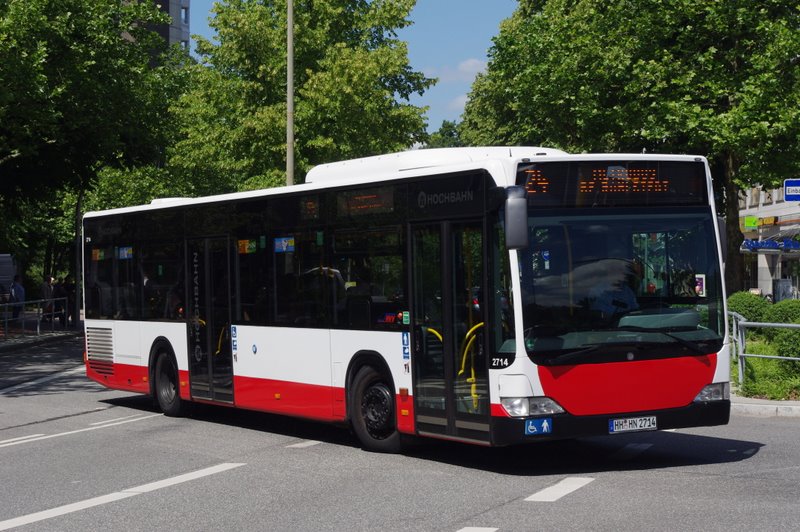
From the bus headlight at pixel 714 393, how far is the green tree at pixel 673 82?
764 inches

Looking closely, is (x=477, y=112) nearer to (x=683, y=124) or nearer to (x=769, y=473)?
(x=683, y=124)

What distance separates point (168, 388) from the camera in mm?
16859

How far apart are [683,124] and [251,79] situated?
535 inches

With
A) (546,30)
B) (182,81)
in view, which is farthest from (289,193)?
(182,81)

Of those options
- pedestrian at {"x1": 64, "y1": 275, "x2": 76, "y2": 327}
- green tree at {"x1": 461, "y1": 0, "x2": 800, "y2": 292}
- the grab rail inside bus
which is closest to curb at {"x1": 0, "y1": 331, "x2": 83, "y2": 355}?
pedestrian at {"x1": 64, "y1": 275, "x2": 76, "y2": 327}

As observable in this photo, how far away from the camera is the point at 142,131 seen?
38.7 m

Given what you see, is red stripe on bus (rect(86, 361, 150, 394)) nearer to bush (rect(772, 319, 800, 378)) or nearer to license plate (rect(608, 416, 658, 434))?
license plate (rect(608, 416, 658, 434))

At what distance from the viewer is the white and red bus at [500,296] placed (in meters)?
10.5

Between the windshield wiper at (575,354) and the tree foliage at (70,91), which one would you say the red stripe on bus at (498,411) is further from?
the tree foliage at (70,91)

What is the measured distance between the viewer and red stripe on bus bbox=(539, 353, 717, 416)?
10.5 meters

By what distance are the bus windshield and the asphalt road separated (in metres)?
1.09

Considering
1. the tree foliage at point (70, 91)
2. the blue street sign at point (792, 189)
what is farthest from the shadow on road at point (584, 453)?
the tree foliage at point (70, 91)

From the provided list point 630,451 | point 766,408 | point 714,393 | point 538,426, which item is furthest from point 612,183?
point 766,408

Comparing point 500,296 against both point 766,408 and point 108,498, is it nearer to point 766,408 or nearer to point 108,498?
point 108,498
